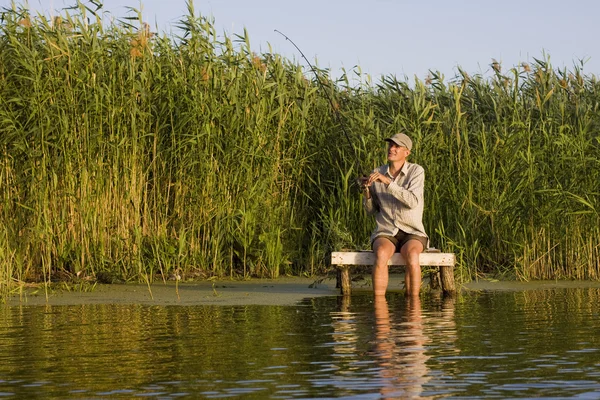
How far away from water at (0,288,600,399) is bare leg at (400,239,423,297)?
9.5 inches

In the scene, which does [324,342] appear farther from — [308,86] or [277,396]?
[308,86]

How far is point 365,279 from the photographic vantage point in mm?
12320

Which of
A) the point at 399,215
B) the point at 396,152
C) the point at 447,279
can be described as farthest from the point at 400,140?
the point at 447,279

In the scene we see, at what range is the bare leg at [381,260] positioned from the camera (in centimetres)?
1016

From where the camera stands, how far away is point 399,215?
1024 cm

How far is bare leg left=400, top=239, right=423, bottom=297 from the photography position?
10141 millimetres

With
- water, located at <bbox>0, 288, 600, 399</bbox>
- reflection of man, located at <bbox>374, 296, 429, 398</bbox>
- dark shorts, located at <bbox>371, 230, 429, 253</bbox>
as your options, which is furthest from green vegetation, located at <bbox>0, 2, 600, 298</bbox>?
reflection of man, located at <bbox>374, 296, 429, 398</bbox>

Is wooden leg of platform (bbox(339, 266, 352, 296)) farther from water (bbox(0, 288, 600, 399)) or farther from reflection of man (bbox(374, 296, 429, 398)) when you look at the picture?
reflection of man (bbox(374, 296, 429, 398))

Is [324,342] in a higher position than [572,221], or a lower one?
lower

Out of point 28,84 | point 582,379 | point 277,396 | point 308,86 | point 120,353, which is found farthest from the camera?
point 308,86

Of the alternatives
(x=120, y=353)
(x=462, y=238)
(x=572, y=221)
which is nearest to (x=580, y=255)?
(x=572, y=221)

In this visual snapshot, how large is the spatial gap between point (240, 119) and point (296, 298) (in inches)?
122

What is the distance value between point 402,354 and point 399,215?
379 centimetres

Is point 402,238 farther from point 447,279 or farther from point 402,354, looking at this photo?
point 402,354
